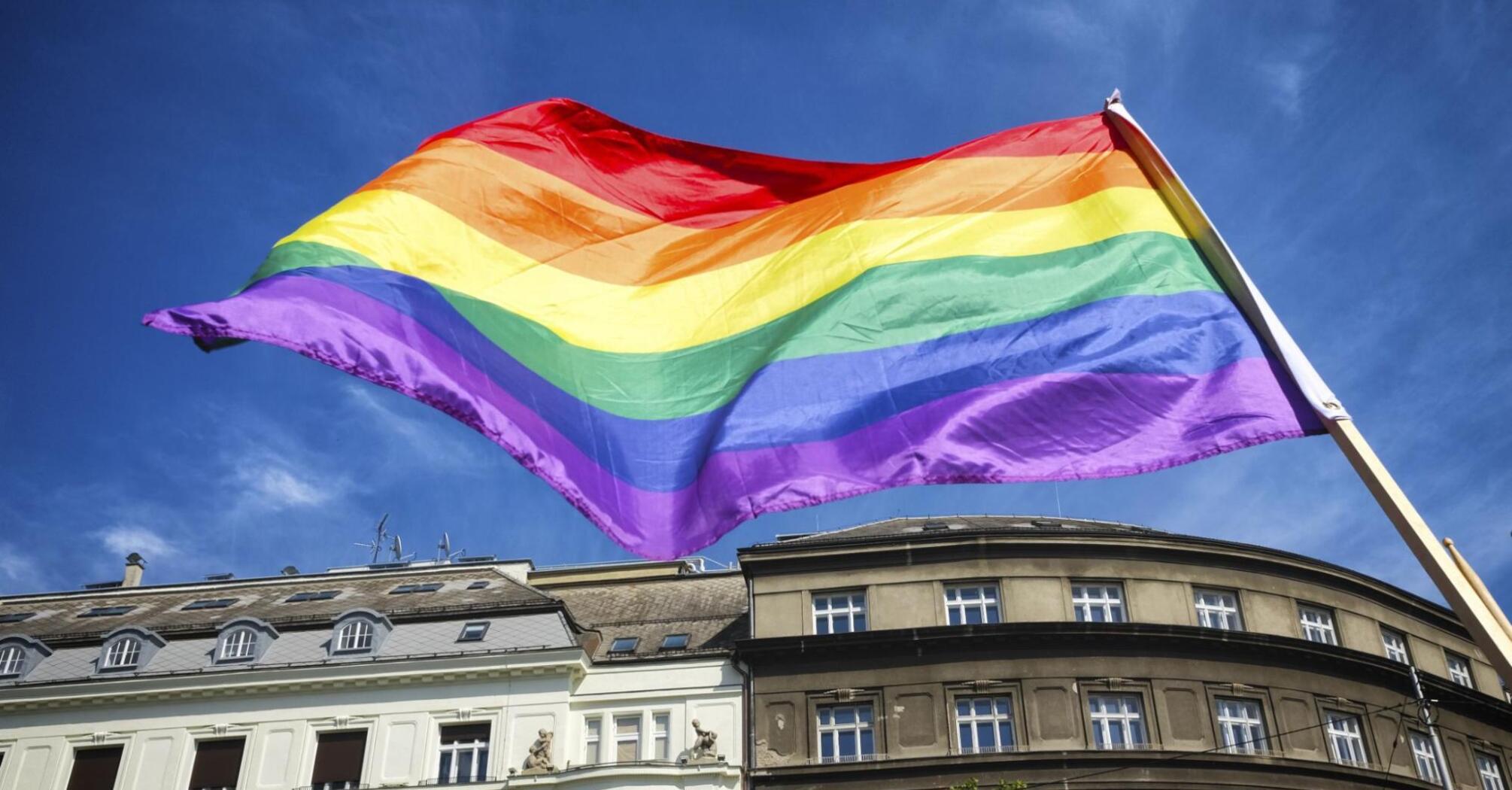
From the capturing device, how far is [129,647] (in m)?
48.3

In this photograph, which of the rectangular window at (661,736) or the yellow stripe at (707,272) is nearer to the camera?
the yellow stripe at (707,272)

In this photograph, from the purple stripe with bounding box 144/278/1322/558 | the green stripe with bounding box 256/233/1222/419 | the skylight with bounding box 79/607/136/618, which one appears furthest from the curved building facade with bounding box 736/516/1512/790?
the purple stripe with bounding box 144/278/1322/558

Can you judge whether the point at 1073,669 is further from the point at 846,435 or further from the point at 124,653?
the point at 846,435

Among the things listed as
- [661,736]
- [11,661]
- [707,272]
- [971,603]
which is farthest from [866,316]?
[11,661]

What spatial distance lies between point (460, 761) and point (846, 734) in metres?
11.7

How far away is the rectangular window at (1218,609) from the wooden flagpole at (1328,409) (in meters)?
35.1

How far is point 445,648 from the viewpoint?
4619cm

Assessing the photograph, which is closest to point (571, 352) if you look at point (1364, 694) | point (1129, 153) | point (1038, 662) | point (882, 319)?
point (882, 319)

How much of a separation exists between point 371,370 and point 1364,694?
139 feet

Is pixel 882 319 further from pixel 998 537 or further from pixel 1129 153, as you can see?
pixel 998 537

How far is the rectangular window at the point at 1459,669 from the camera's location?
5209 cm

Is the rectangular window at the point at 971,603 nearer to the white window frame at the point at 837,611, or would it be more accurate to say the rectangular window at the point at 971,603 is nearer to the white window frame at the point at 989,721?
the white window frame at the point at 989,721

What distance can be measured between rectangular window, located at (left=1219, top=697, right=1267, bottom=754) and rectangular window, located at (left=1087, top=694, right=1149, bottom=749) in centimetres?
248

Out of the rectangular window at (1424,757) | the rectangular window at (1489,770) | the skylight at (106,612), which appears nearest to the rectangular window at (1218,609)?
the rectangular window at (1424,757)
